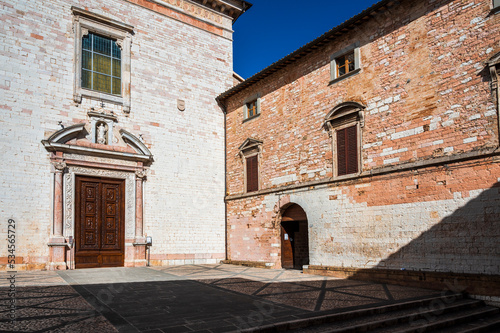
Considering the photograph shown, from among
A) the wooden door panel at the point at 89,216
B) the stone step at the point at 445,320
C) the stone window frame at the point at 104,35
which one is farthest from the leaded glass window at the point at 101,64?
the stone step at the point at 445,320

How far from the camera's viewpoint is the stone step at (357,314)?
5.84 m

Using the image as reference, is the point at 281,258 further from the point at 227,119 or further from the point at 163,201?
the point at 227,119

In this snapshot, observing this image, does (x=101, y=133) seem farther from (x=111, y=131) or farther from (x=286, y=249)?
(x=286, y=249)

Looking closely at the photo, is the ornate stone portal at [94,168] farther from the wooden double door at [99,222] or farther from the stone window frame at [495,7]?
the stone window frame at [495,7]

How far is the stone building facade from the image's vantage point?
12797mm

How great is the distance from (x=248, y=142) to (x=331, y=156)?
4.48 m

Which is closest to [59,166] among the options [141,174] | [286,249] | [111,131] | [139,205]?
[111,131]

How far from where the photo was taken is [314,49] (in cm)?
1324

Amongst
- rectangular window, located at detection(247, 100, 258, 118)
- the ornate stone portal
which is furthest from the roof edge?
the ornate stone portal

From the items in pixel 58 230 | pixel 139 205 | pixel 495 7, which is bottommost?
pixel 58 230

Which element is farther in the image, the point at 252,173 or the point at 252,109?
the point at 252,109

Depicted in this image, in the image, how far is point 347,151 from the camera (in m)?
11.8

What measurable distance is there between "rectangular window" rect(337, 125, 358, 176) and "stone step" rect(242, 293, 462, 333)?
4312mm

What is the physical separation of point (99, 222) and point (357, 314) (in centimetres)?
998
